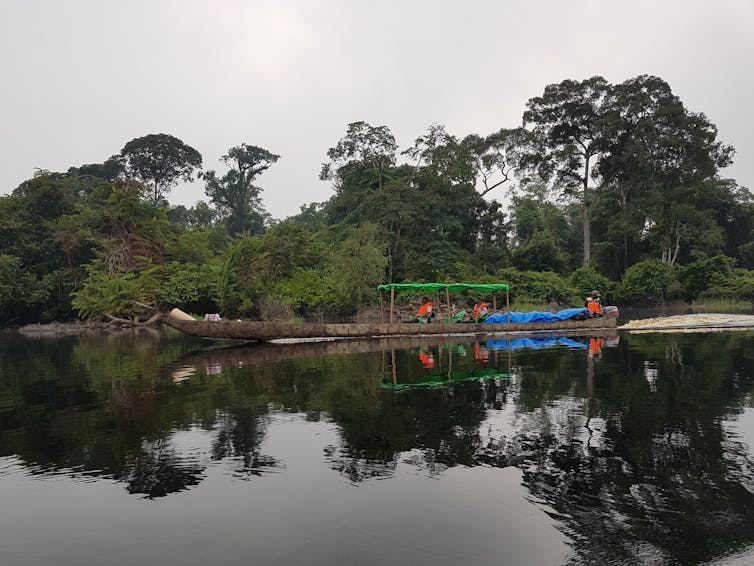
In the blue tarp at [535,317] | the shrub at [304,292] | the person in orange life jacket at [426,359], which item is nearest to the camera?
the person in orange life jacket at [426,359]

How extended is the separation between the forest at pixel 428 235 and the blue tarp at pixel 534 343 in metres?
12.3

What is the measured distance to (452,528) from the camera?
494 centimetres

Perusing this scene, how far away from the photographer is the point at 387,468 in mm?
6410

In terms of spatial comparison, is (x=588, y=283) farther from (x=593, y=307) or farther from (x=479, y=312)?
(x=479, y=312)

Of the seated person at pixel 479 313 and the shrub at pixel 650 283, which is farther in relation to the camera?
the shrub at pixel 650 283

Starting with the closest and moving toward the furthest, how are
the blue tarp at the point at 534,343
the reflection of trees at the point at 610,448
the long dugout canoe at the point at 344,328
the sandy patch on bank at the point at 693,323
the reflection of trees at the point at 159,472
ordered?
the reflection of trees at the point at 610,448 < the reflection of trees at the point at 159,472 < the blue tarp at the point at 534,343 < the long dugout canoe at the point at 344,328 < the sandy patch on bank at the point at 693,323

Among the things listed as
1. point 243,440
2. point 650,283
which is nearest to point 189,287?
point 243,440

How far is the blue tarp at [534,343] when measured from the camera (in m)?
17.8

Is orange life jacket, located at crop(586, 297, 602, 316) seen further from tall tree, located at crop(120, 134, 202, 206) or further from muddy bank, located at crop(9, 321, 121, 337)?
tall tree, located at crop(120, 134, 202, 206)

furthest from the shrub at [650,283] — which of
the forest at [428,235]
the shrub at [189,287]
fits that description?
the shrub at [189,287]

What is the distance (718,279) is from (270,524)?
3978 cm

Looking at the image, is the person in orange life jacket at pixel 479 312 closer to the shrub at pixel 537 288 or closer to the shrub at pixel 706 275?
the shrub at pixel 537 288

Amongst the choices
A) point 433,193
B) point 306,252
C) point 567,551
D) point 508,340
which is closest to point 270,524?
point 567,551

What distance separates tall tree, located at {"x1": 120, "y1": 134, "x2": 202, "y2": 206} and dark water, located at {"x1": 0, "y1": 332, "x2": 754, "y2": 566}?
46.2 m
